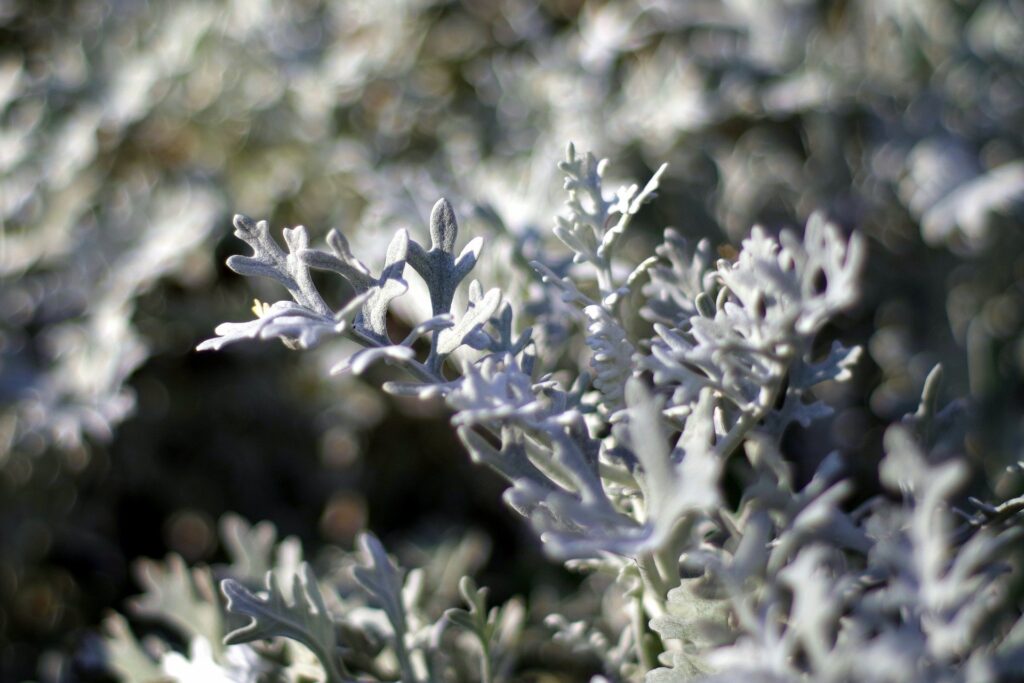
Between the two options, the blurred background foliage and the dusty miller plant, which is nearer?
the dusty miller plant

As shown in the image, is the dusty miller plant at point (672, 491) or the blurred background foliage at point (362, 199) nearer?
the dusty miller plant at point (672, 491)

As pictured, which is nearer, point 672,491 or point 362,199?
point 672,491

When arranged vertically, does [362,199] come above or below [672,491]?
below

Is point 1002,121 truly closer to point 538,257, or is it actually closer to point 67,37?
→ point 538,257

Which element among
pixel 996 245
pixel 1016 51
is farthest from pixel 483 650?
pixel 1016 51
